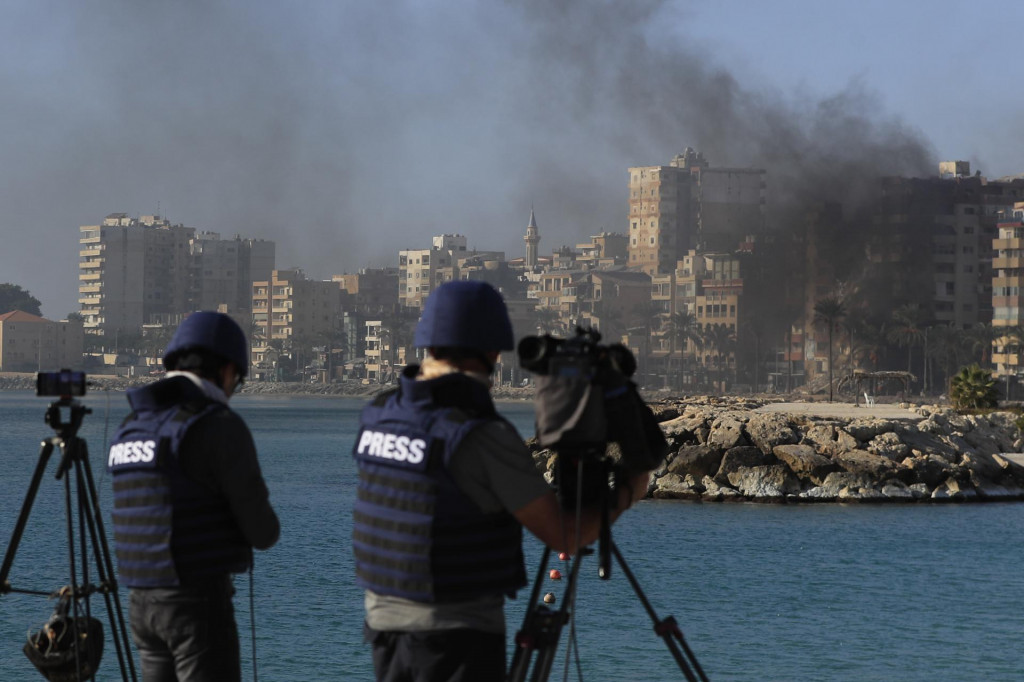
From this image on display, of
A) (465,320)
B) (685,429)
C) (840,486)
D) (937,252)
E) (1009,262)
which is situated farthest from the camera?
(937,252)

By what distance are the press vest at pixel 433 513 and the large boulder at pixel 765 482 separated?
36.0 metres

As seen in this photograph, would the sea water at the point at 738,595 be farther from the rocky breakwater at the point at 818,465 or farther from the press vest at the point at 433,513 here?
the press vest at the point at 433,513

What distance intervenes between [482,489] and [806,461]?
3719 centimetres

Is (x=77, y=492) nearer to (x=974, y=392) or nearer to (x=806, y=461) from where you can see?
(x=806, y=461)

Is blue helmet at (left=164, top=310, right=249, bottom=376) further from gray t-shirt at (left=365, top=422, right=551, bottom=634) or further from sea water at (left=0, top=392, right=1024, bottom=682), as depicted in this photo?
sea water at (left=0, top=392, right=1024, bottom=682)

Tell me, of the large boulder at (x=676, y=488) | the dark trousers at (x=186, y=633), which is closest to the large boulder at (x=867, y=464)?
the large boulder at (x=676, y=488)

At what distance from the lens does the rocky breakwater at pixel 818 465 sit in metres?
39.6

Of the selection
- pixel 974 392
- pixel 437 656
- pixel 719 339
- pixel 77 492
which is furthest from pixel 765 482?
pixel 719 339

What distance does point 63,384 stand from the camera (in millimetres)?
5059

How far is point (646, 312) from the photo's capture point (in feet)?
575

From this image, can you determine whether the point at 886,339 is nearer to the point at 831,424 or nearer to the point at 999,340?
the point at 999,340

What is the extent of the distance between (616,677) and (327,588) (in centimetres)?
899

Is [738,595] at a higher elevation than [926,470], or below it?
below

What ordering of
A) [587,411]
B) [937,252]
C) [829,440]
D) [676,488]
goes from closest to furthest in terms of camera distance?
[587,411]
[829,440]
[676,488]
[937,252]
